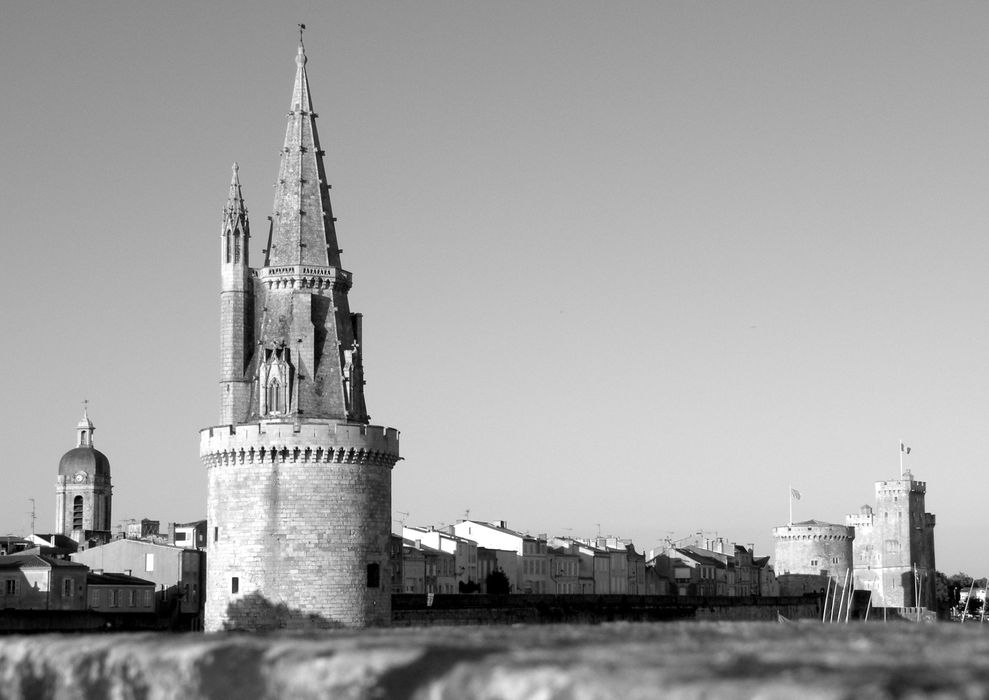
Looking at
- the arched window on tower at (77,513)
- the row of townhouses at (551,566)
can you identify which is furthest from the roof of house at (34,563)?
the arched window on tower at (77,513)

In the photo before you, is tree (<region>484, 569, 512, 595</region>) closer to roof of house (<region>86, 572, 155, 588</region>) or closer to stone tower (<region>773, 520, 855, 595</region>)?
roof of house (<region>86, 572, 155, 588</region>)

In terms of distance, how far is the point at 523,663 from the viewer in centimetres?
260

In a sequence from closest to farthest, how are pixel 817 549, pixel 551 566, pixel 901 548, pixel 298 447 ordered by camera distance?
pixel 298 447
pixel 551 566
pixel 901 548
pixel 817 549

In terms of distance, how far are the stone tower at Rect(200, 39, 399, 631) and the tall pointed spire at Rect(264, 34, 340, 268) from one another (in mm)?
44

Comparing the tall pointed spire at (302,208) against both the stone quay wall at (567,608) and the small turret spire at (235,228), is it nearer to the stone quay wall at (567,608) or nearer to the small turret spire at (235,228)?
the small turret spire at (235,228)

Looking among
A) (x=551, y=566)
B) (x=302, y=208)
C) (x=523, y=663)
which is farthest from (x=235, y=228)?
(x=551, y=566)

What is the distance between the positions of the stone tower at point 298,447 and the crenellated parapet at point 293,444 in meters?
0.04

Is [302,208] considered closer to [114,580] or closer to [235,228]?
[235,228]

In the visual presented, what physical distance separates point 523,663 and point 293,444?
1859 inches

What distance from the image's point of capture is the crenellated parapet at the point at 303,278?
51.2 metres

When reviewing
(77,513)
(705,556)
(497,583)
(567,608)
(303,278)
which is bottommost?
(567,608)

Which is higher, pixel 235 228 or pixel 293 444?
pixel 235 228

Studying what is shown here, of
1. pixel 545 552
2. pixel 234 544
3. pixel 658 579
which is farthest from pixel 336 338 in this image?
pixel 658 579

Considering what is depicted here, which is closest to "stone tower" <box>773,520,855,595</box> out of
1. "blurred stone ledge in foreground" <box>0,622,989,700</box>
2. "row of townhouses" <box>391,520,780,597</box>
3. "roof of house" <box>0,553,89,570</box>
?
"row of townhouses" <box>391,520,780,597</box>
